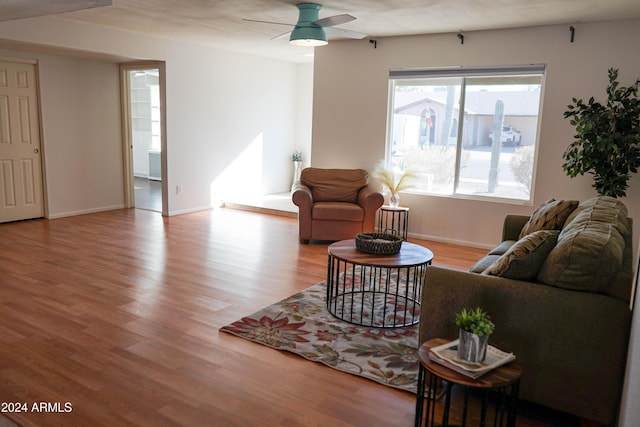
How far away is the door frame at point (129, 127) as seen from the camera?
7.05m

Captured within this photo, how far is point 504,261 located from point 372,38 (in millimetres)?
4502

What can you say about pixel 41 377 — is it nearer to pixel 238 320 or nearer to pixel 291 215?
pixel 238 320

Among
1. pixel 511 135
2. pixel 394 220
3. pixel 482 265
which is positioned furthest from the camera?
pixel 394 220

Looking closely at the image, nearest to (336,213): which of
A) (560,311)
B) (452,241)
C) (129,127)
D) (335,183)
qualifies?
(335,183)

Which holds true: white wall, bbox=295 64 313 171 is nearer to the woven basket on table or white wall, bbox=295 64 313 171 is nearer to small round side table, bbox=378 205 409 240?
small round side table, bbox=378 205 409 240

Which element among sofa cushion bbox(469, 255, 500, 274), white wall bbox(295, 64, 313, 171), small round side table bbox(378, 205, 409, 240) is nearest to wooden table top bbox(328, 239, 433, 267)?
sofa cushion bbox(469, 255, 500, 274)

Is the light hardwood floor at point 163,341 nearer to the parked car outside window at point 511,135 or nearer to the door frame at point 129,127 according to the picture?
the parked car outside window at point 511,135

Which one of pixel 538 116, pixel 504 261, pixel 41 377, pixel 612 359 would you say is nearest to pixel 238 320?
pixel 41 377

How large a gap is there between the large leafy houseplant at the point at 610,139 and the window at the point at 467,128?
709 mm

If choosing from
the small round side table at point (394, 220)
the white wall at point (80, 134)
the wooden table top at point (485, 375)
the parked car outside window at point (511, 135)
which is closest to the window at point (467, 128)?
the parked car outside window at point (511, 135)

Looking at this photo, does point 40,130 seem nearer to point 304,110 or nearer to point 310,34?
point 310,34

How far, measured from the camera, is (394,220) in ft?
21.2

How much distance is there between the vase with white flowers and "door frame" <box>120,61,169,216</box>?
3058mm

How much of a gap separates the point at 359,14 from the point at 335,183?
2.08m
